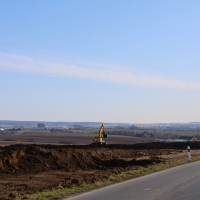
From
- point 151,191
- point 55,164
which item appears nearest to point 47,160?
point 55,164

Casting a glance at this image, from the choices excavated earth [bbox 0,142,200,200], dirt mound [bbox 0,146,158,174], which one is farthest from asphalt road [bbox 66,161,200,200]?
dirt mound [bbox 0,146,158,174]

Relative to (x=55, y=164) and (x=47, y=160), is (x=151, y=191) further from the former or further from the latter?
(x=47, y=160)

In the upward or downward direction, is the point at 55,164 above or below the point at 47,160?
below

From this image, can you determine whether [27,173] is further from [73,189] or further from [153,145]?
[153,145]

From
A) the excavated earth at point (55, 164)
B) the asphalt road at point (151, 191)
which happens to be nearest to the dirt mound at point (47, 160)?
the excavated earth at point (55, 164)

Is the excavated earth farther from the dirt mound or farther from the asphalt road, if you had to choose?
the asphalt road

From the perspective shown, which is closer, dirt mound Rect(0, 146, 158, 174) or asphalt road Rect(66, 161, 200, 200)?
asphalt road Rect(66, 161, 200, 200)

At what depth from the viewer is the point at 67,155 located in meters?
22.9

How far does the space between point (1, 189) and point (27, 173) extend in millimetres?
6177

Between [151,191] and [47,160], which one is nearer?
[151,191]

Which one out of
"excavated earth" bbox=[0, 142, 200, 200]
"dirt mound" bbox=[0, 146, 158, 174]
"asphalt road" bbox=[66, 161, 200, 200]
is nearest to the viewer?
"asphalt road" bbox=[66, 161, 200, 200]

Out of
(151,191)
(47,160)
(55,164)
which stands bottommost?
(55,164)

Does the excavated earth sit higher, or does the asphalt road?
the asphalt road

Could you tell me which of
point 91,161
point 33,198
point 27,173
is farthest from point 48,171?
point 33,198
